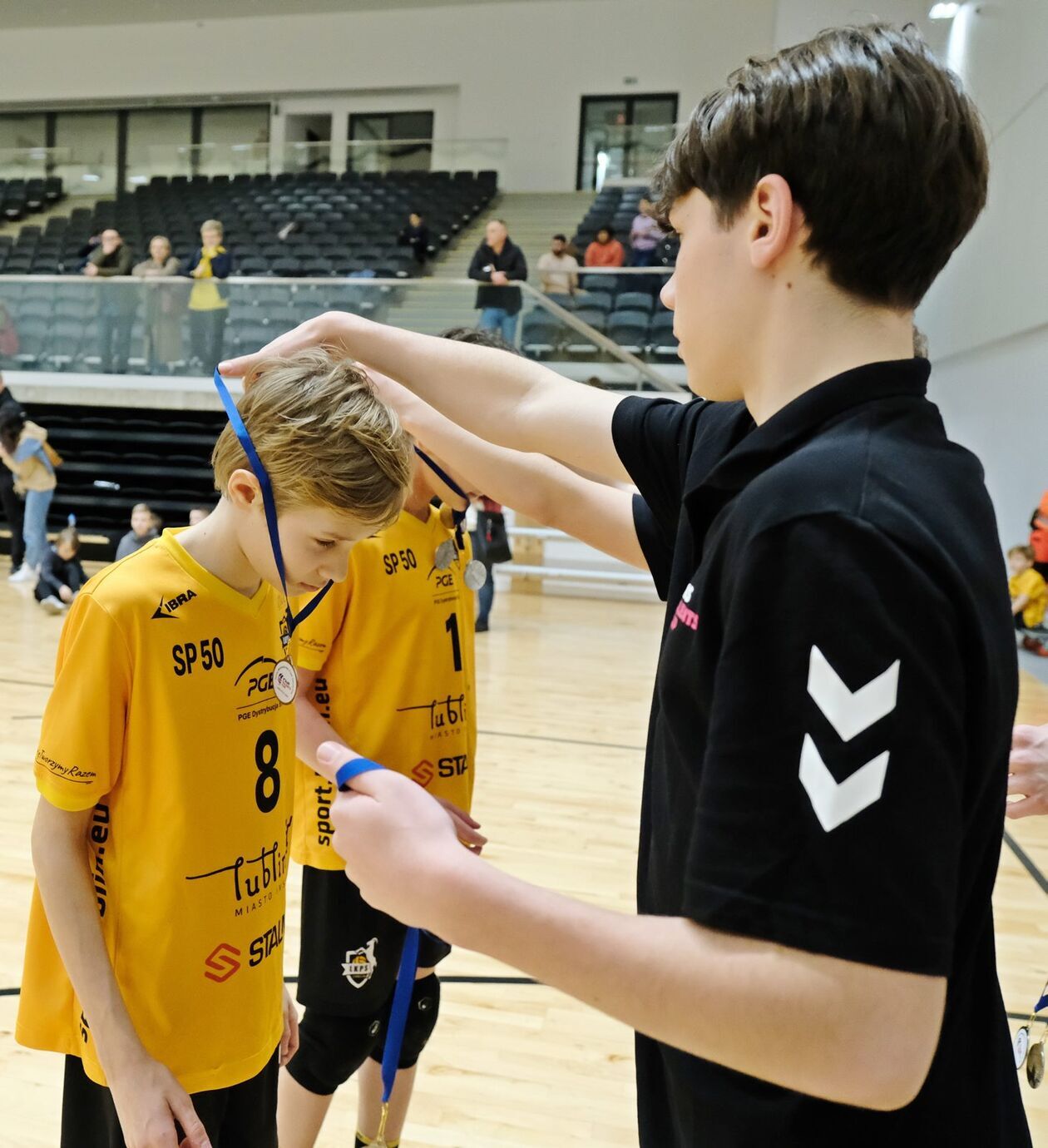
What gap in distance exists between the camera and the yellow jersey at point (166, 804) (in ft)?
4.20

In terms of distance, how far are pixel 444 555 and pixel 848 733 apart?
150 cm

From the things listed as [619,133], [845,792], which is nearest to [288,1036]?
[845,792]

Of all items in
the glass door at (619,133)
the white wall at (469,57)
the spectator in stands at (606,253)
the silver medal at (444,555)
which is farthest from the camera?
the glass door at (619,133)

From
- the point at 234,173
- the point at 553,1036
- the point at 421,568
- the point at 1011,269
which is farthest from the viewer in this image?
the point at 234,173

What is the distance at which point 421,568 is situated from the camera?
202 centimetres

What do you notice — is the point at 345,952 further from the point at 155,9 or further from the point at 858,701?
the point at 155,9

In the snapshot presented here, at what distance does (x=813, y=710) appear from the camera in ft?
1.89

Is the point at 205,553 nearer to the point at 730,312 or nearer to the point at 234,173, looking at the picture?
the point at 730,312

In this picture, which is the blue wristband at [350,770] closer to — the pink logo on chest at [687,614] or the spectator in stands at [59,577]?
the pink logo on chest at [687,614]

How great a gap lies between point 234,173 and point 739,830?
1869 cm

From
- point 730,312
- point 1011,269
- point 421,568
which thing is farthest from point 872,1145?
point 1011,269

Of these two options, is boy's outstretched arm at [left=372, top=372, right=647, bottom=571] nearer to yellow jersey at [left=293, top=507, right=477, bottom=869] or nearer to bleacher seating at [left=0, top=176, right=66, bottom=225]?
yellow jersey at [left=293, top=507, right=477, bottom=869]

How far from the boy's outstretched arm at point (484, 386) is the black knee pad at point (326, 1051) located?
3.91 feet

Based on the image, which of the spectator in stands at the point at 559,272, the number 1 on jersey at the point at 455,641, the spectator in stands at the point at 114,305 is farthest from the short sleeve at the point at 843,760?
the spectator in stands at the point at 114,305
